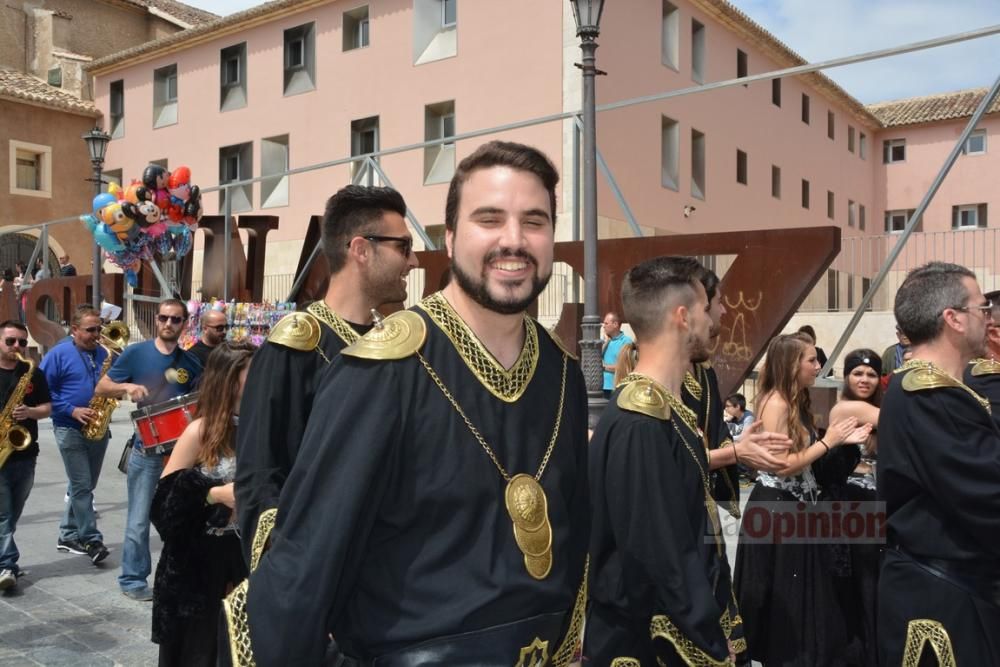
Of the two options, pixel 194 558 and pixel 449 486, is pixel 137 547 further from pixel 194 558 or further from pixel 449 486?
pixel 449 486

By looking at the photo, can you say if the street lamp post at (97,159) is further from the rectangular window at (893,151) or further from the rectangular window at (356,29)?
the rectangular window at (893,151)

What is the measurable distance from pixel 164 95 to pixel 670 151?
17.2 m

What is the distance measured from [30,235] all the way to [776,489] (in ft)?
104

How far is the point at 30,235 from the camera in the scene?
102 ft

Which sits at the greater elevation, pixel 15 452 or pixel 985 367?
pixel 985 367

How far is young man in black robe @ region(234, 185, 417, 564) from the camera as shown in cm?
281

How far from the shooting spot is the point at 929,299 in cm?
361

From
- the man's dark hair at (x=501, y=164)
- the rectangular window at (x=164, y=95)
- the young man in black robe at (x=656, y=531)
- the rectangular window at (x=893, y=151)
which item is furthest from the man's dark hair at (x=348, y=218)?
the rectangular window at (x=893, y=151)

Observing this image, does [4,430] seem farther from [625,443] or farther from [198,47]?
[198,47]

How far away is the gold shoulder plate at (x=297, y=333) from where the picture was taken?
3.05 m

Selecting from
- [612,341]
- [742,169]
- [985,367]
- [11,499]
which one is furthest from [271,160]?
[985,367]

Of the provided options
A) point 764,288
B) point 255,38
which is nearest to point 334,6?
point 255,38

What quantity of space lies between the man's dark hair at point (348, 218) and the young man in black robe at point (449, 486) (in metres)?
1.53

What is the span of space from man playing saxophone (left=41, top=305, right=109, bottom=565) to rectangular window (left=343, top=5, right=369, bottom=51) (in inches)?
734
